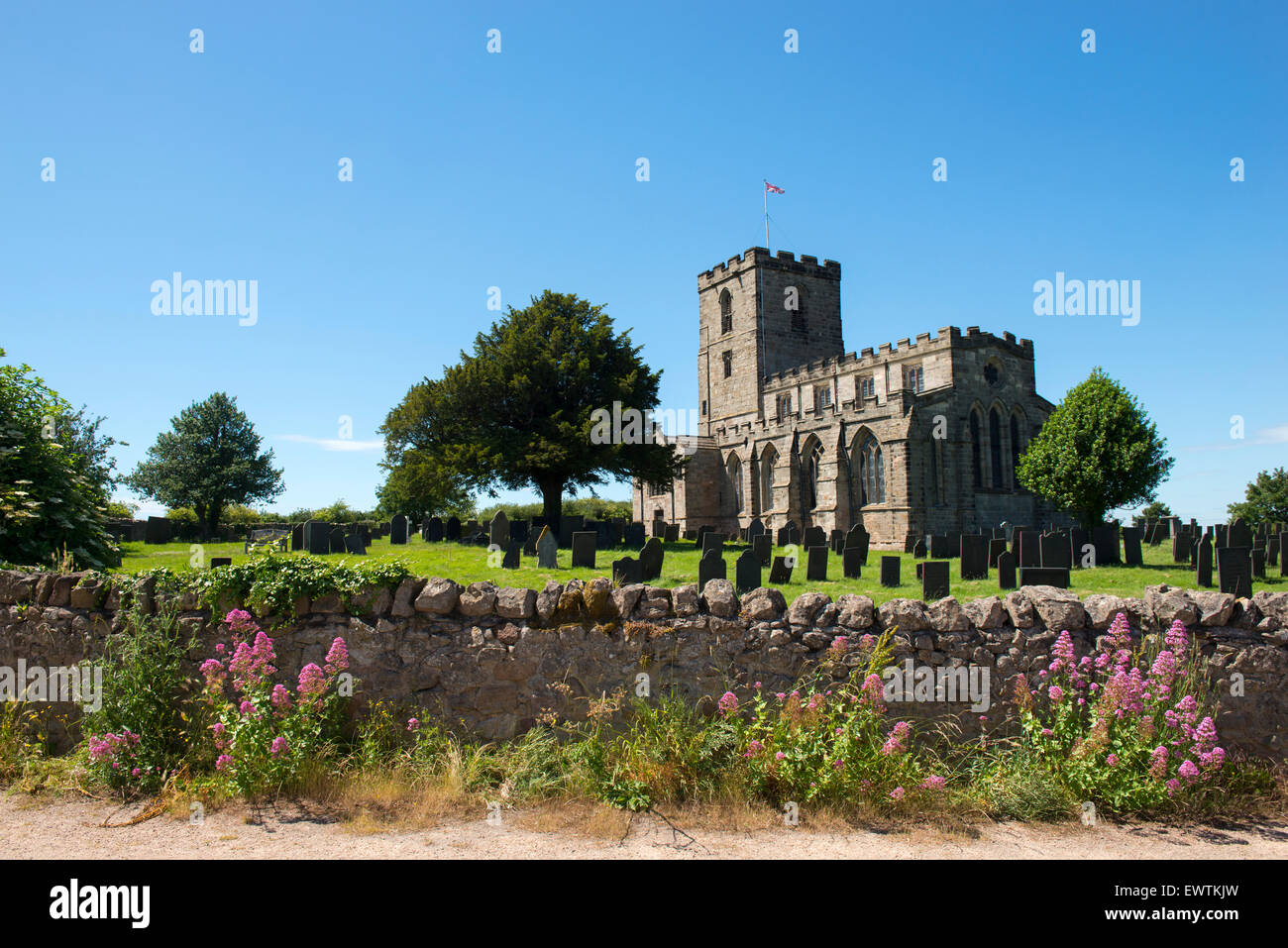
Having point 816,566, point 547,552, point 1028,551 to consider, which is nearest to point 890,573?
point 816,566

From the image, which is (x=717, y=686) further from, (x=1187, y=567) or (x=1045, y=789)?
(x=1187, y=567)

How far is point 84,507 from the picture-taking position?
9180mm

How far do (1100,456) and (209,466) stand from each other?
45.1 metres

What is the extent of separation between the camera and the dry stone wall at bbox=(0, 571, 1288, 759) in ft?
17.7

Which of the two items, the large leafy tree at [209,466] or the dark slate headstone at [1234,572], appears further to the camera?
the large leafy tree at [209,466]

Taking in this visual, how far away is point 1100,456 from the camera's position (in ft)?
88.8

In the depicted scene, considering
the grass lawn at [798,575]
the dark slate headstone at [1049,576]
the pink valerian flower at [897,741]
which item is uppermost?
the dark slate headstone at [1049,576]

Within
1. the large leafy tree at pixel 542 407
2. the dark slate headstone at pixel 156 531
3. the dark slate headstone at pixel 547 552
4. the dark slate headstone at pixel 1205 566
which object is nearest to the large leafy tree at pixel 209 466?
the large leafy tree at pixel 542 407

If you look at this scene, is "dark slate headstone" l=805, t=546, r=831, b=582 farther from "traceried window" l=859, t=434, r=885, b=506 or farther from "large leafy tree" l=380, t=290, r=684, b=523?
"traceried window" l=859, t=434, r=885, b=506

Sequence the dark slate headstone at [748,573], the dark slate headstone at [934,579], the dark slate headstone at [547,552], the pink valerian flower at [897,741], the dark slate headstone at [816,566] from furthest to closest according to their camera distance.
Answer: the dark slate headstone at [547,552] < the dark slate headstone at [816,566] < the dark slate headstone at [934,579] < the dark slate headstone at [748,573] < the pink valerian flower at [897,741]

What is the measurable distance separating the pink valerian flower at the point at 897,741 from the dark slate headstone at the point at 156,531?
22887 mm

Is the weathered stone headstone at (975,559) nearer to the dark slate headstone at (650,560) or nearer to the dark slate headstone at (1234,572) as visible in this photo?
the dark slate headstone at (1234,572)

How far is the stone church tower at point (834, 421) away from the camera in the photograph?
3538cm

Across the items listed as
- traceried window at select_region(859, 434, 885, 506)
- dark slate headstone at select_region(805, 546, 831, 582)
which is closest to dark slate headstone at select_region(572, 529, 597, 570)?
dark slate headstone at select_region(805, 546, 831, 582)
